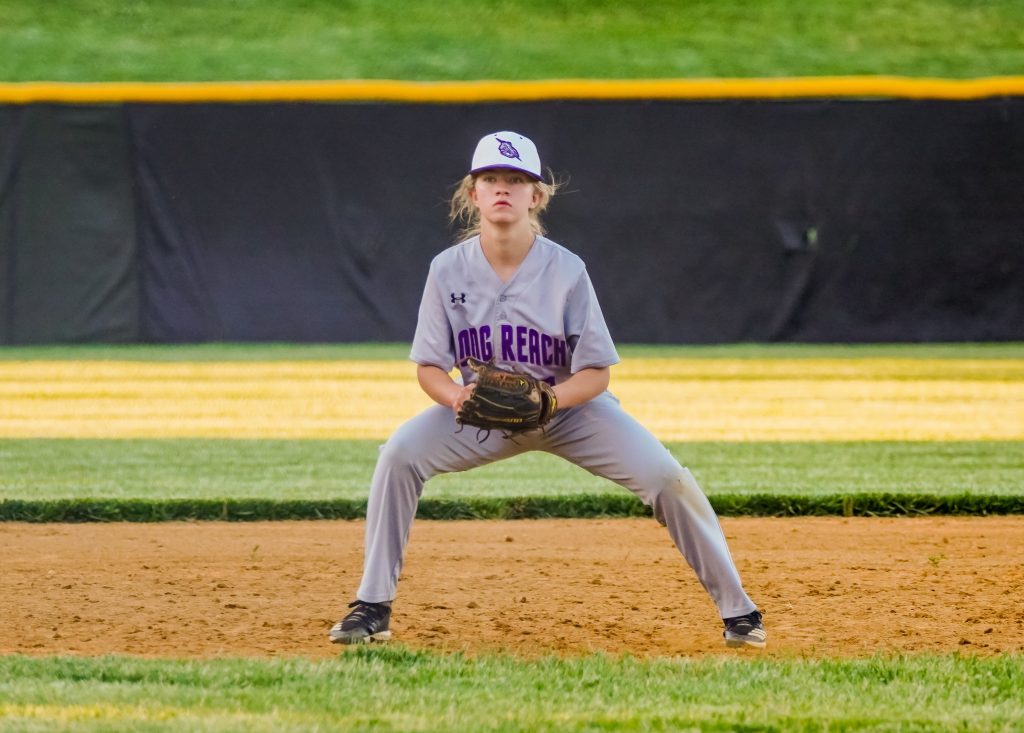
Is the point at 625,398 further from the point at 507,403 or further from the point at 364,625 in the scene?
the point at 507,403

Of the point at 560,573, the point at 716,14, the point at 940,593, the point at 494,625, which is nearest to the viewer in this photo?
the point at 494,625

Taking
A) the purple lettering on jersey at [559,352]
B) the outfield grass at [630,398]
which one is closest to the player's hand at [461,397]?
the purple lettering on jersey at [559,352]

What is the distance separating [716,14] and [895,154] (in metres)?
5.00

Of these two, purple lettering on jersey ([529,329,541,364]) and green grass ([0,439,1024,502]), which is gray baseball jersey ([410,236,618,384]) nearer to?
purple lettering on jersey ([529,329,541,364])

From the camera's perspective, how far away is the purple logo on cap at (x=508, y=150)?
380 cm

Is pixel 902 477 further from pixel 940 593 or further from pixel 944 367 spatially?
pixel 944 367

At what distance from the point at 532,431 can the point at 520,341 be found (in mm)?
248

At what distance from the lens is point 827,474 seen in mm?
7469

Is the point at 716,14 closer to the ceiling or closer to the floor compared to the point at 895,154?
closer to the ceiling

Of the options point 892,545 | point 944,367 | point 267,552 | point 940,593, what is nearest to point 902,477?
point 892,545

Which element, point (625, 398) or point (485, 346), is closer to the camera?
point (485, 346)

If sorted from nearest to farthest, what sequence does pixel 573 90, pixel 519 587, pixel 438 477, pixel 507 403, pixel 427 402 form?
pixel 507 403 → pixel 519 587 → pixel 438 477 → pixel 427 402 → pixel 573 90

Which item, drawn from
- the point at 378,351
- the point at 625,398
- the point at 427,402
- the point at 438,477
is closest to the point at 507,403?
the point at 438,477

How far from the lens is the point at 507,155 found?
380cm
